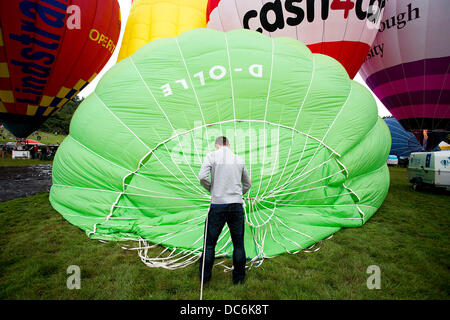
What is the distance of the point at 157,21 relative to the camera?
6480mm

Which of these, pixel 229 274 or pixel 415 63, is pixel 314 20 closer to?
pixel 415 63

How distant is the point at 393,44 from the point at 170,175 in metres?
8.05

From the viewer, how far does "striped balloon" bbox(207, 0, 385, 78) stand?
5219 mm

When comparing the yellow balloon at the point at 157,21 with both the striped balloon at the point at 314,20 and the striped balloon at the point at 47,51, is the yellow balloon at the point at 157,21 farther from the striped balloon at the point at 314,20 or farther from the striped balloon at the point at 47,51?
the striped balloon at the point at 314,20

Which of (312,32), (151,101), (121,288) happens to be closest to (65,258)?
(121,288)

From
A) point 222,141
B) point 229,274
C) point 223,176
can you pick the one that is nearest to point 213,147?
point 222,141

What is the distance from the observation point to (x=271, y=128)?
323cm

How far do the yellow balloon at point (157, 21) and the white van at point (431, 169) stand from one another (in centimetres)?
717

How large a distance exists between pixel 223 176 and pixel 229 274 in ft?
3.03

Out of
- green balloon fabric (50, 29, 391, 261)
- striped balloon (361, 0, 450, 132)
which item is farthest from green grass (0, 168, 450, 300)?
striped balloon (361, 0, 450, 132)

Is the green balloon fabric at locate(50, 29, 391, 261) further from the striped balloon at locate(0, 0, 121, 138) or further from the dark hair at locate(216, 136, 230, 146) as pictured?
the striped balloon at locate(0, 0, 121, 138)

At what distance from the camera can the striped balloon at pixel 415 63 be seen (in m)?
6.68

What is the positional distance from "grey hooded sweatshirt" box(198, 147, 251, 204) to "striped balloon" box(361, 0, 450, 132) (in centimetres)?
797

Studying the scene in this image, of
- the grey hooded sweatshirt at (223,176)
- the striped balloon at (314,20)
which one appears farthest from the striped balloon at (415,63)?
the grey hooded sweatshirt at (223,176)
